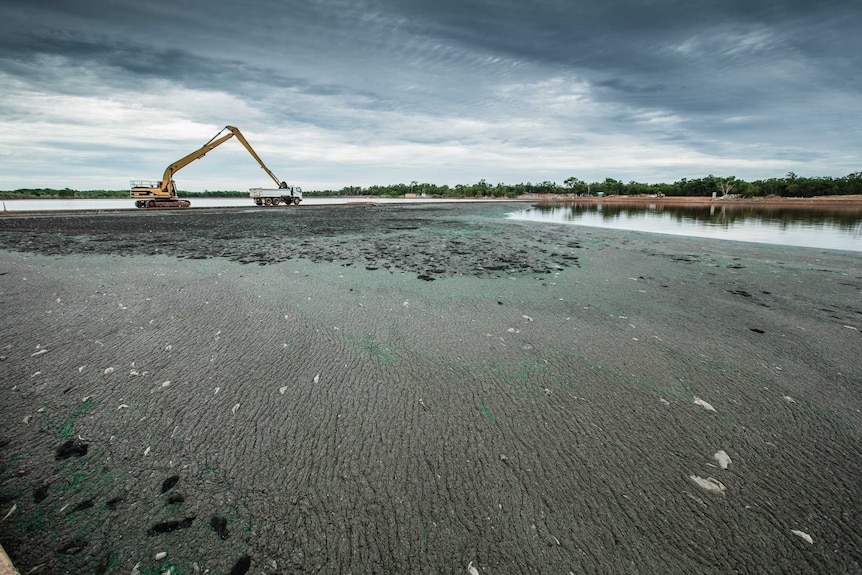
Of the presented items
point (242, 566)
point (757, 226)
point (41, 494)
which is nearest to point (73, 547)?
point (41, 494)

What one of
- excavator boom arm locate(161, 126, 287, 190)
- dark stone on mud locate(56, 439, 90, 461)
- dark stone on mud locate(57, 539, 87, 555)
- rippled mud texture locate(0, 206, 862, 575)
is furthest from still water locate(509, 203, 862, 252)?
excavator boom arm locate(161, 126, 287, 190)

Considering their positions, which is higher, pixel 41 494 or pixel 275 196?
pixel 275 196

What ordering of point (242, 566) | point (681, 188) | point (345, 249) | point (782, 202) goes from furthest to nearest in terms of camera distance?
point (681, 188) < point (782, 202) < point (345, 249) < point (242, 566)

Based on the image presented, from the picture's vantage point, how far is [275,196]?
49.2 metres

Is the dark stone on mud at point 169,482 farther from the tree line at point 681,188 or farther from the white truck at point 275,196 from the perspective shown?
the tree line at point 681,188

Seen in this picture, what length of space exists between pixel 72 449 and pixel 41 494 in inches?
16.8

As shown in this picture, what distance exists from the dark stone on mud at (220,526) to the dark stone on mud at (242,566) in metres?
0.20

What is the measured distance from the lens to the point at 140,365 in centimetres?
362

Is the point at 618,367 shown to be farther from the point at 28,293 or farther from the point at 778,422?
the point at 28,293

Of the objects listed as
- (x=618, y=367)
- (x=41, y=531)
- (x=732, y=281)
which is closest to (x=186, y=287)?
(x=41, y=531)

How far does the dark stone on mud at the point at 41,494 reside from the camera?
203 cm

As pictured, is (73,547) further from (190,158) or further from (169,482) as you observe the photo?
(190,158)

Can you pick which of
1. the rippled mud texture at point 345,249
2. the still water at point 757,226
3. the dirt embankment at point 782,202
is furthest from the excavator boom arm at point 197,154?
the dirt embankment at point 782,202

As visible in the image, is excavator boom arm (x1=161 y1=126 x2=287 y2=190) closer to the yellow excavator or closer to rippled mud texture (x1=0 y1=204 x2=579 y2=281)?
the yellow excavator
